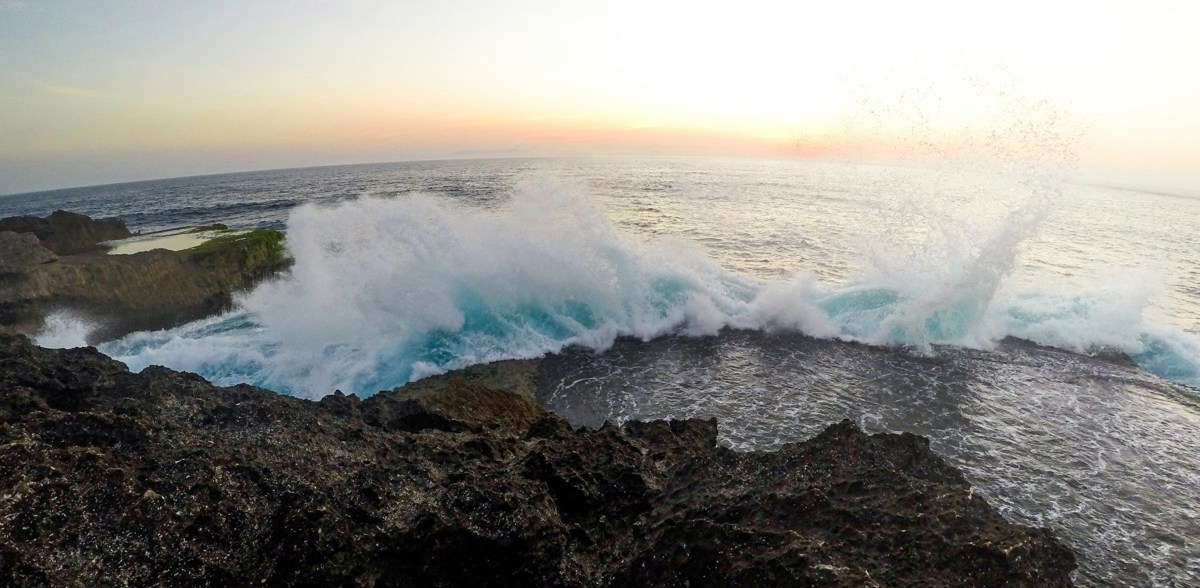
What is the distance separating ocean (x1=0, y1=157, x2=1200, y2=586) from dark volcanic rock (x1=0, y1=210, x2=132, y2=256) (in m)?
14.8

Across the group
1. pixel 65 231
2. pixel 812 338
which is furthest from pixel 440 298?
pixel 65 231

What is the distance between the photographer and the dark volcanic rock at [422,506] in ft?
12.0

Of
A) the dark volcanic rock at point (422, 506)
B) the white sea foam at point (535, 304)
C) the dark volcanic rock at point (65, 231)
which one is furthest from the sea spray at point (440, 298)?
the dark volcanic rock at point (65, 231)

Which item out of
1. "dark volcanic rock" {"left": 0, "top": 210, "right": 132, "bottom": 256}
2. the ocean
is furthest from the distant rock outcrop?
"dark volcanic rock" {"left": 0, "top": 210, "right": 132, "bottom": 256}

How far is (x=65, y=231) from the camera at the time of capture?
2586 centimetres

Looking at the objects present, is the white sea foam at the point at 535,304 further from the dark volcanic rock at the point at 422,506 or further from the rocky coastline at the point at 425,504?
the dark volcanic rock at the point at 422,506

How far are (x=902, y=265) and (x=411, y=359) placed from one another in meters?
16.9

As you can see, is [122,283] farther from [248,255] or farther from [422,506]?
[422,506]

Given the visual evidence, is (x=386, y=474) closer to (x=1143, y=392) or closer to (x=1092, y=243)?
(x=1143, y=392)

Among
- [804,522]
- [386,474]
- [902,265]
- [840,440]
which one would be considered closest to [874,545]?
[804,522]

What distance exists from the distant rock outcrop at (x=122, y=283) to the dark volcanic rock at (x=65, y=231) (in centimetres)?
1130

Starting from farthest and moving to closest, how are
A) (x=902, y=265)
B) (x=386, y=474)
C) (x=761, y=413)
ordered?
(x=902, y=265), (x=761, y=413), (x=386, y=474)

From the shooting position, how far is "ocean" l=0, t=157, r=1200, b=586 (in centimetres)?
855

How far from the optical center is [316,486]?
14.8ft
